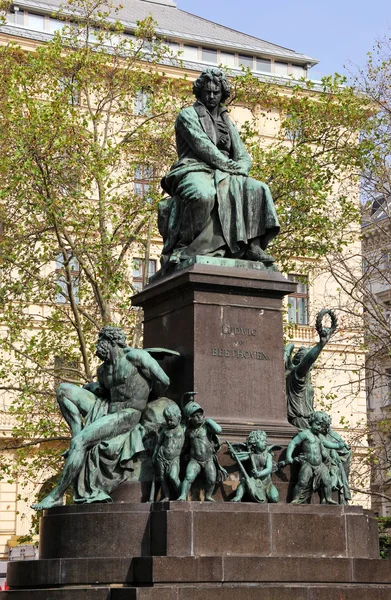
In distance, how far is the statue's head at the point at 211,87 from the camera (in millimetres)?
11805

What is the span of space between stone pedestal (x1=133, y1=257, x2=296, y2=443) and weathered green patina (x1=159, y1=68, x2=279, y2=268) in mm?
333

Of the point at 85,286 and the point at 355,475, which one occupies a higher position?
the point at 85,286

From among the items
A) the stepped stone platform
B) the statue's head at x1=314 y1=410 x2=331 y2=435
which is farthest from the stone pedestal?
the stepped stone platform

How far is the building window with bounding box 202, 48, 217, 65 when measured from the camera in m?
41.9

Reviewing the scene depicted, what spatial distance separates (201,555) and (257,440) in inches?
51.9

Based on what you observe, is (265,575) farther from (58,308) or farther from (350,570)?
(58,308)

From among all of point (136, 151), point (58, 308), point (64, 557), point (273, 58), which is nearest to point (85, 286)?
point (58, 308)

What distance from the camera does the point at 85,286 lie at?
945 inches

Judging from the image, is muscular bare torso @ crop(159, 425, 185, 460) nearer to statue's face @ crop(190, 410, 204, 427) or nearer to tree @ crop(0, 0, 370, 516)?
statue's face @ crop(190, 410, 204, 427)

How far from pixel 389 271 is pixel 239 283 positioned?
48.7 feet

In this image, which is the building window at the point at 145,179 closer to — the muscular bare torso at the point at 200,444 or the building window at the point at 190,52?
the muscular bare torso at the point at 200,444

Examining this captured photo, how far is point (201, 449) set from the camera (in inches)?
377

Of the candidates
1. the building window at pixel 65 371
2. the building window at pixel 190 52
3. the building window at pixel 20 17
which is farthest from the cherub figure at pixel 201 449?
the building window at pixel 190 52

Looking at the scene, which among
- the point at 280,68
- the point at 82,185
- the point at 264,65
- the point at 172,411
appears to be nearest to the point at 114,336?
the point at 172,411
